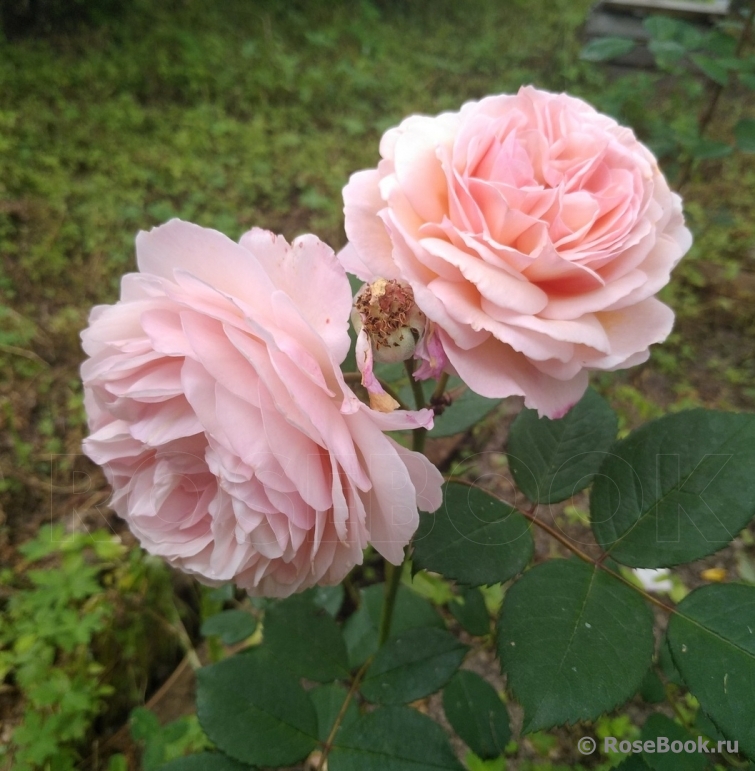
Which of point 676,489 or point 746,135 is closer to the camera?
point 676,489

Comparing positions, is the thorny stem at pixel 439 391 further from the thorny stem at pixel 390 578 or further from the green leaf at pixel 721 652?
the green leaf at pixel 721 652

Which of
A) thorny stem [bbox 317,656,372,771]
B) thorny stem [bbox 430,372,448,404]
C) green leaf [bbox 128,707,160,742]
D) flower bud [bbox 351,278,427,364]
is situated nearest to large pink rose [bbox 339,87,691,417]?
flower bud [bbox 351,278,427,364]

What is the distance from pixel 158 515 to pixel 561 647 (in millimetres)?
363

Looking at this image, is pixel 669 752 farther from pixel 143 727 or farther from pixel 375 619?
pixel 143 727

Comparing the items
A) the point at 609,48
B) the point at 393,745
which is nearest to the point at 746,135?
the point at 609,48

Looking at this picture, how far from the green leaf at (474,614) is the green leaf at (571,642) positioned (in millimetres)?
305

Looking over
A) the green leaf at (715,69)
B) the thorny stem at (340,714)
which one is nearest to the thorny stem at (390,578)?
the thorny stem at (340,714)

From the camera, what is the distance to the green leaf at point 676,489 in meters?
0.51

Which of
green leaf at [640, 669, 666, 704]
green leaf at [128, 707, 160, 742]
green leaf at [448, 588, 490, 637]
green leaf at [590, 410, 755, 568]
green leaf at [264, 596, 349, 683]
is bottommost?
green leaf at [128, 707, 160, 742]

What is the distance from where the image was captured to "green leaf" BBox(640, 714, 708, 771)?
22.1 inches

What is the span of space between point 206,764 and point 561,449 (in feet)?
1.63

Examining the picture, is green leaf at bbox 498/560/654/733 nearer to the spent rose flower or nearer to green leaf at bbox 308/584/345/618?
the spent rose flower

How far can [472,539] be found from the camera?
1.77ft

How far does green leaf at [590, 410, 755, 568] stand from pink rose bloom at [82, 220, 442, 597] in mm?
243
